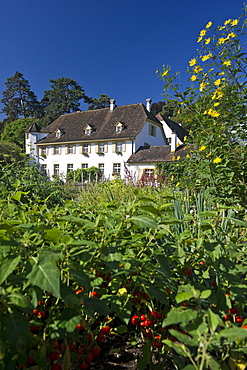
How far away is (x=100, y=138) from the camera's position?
2442 cm

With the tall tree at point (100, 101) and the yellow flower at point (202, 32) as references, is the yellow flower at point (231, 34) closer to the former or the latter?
the yellow flower at point (202, 32)

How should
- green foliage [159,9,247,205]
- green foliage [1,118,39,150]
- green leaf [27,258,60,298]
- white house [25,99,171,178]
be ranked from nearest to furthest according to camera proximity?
green leaf [27,258,60,298] → green foliage [159,9,247,205] → white house [25,99,171,178] → green foliage [1,118,39,150]

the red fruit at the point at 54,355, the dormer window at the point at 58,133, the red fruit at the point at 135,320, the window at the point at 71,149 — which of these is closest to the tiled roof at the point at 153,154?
the window at the point at 71,149

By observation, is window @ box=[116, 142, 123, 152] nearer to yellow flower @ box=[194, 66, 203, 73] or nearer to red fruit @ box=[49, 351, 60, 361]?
yellow flower @ box=[194, 66, 203, 73]

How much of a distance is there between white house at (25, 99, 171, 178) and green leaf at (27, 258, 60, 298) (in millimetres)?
21609

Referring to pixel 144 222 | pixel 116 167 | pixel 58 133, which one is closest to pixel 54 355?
pixel 144 222

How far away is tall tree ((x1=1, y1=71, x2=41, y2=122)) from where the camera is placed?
5409cm

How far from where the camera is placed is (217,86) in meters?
3.26

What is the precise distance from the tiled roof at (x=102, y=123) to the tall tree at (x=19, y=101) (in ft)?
93.0

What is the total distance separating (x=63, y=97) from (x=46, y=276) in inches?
2142

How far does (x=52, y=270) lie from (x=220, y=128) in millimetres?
2684

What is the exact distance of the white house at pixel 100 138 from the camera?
23.6m

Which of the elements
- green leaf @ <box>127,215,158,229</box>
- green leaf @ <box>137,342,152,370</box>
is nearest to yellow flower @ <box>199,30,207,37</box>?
green leaf @ <box>127,215,158,229</box>

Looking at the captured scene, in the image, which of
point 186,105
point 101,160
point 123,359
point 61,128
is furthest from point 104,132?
point 123,359
